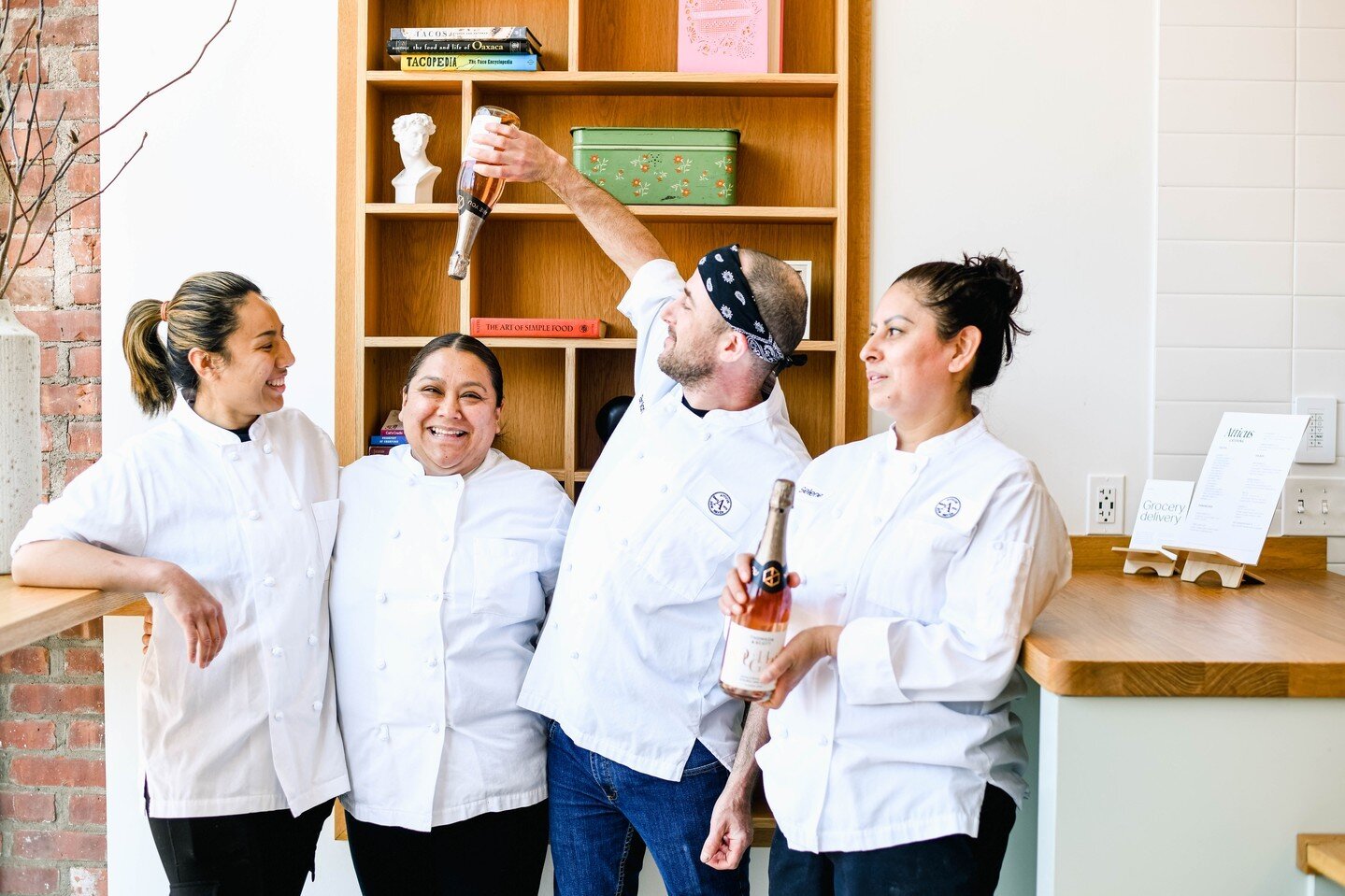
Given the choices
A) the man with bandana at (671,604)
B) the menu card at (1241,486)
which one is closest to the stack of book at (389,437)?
the man with bandana at (671,604)

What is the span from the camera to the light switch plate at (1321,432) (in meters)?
2.61

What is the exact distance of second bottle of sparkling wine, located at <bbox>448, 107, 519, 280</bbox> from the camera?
2027 mm

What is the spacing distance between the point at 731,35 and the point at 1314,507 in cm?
187

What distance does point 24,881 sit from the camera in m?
2.79

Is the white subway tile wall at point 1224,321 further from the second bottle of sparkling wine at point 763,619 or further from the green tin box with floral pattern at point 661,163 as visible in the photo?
the second bottle of sparkling wine at point 763,619

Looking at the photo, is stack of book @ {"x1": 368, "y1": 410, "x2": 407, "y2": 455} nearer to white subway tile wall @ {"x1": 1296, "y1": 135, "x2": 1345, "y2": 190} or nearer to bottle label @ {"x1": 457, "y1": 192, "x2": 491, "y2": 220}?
bottle label @ {"x1": 457, "y1": 192, "x2": 491, "y2": 220}

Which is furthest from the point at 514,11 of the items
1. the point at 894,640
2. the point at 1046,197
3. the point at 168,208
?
the point at 894,640

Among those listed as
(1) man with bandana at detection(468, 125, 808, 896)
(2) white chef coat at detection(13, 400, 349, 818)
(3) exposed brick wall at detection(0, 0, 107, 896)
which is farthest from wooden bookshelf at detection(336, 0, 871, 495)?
(2) white chef coat at detection(13, 400, 349, 818)

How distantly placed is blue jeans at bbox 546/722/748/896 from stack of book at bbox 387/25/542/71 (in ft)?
5.21

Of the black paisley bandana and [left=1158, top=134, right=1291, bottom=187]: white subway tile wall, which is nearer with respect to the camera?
the black paisley bandana

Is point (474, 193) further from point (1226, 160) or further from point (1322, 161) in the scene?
point (1322, 161)

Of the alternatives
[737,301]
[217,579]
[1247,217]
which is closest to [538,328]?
[737,301]

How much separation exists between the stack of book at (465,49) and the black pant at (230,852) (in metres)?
1.74

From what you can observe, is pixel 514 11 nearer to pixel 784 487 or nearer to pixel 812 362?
pixel 812 362
